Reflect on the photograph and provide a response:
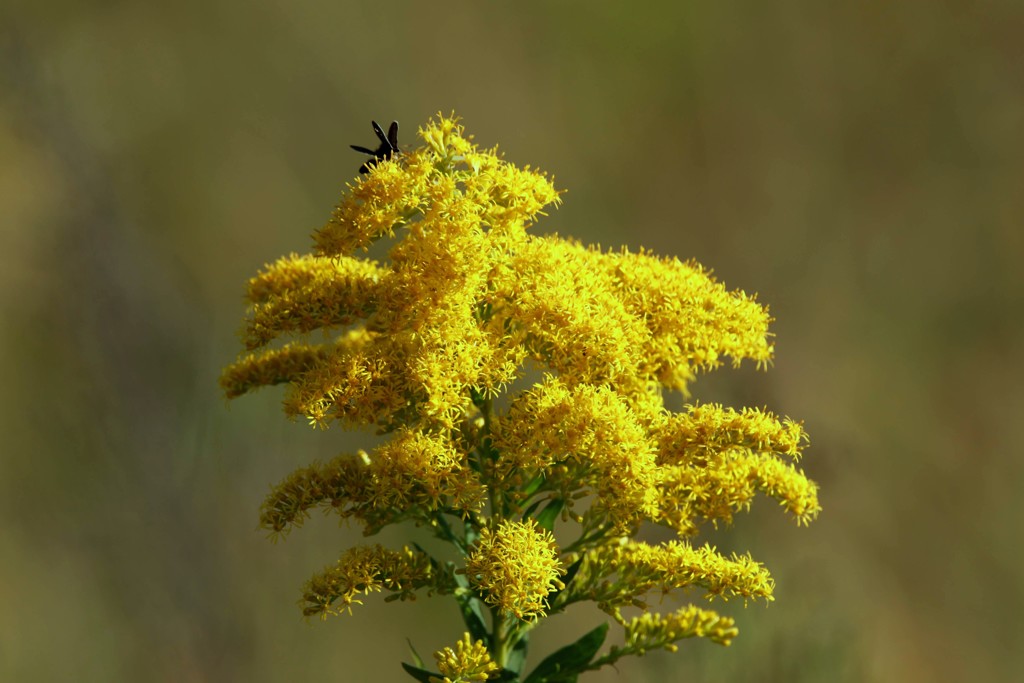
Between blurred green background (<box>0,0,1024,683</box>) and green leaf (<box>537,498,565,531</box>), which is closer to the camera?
green leaf (<box>537,498,565,531</box>)

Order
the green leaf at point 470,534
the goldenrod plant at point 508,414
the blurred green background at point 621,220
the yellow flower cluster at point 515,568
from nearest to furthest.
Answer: the yellow flower cluster at point 515,568 < the goldenrod plant at point 508,414 < the green leaf at point 470,534 < the blurred green background at point 621,220

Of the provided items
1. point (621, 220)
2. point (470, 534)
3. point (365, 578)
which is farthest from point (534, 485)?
point (621, 220)

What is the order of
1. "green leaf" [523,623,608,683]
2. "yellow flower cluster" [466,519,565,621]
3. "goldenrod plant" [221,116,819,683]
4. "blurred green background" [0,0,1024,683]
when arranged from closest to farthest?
"yellow flower cluster" [466,519,565,621]
"goldenrod plant" [221,116,819,683]
"green leaf" [523,623,608,683]
"blurred green background" [0,0,1024,683]

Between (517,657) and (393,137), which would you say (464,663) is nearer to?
(517,657)

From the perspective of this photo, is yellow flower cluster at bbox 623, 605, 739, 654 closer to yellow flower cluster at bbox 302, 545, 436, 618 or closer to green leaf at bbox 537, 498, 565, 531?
green leaf at bbox 537, 498, 565, 531

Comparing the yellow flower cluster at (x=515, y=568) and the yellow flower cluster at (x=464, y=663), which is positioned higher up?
the yellow flower cluster at (x=515, y=568)

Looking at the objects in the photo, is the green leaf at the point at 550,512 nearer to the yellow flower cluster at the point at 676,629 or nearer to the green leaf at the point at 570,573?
the green leaf at the point at 570,573

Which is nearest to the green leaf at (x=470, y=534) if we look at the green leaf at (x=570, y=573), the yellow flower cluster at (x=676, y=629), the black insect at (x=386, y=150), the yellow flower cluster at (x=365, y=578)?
the yellow flower cluster at (x=365, y=578)

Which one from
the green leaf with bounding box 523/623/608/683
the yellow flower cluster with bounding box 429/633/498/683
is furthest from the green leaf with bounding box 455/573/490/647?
the yellow flower cluster with bounding box 429/633/498/683
